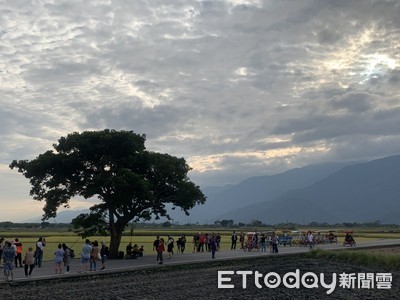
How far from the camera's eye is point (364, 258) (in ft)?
113

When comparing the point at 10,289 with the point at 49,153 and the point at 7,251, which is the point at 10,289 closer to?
the point at 7,251

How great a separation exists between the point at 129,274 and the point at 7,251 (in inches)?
285

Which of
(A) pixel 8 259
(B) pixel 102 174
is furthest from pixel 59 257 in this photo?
(B) pixel 102 174

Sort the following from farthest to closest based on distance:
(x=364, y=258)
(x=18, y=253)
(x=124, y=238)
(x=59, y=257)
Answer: (x=124, y=238) → (x=364, y=258) → (x=18, y=253) → (x=59, y=257)

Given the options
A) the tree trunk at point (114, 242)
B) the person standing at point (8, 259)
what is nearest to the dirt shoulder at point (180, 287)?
the person standing at point (8, 259)

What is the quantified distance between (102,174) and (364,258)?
19147mm

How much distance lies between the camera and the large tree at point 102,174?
36.1 meters

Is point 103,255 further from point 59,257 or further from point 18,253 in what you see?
point 18,253

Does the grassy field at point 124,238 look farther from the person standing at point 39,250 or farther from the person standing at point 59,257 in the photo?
the person standing at point 59,257

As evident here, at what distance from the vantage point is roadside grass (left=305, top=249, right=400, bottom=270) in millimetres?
32281

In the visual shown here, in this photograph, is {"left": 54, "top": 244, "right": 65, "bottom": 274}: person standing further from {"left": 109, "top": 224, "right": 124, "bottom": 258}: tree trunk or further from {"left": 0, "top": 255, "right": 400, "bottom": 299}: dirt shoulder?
{"left": 109, "top": 224, "right": 124, "bottom": 258}: tree trunk

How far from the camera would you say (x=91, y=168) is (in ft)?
122

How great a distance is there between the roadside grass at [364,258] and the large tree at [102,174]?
37.0 ft

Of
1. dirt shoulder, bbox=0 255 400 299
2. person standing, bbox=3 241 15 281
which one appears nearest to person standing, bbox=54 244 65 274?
dirt shoulder, bbox=0 255 400 299
